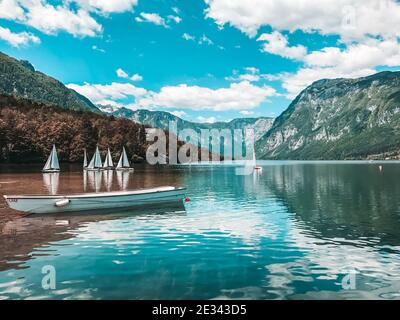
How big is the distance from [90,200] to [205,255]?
2459 cm

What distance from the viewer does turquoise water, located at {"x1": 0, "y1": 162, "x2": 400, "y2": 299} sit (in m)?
18.4

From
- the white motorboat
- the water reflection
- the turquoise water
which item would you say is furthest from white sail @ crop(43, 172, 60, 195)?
the turquoise water

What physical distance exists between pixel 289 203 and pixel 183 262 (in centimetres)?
3591

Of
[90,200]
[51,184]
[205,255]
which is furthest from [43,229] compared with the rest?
[51,184]

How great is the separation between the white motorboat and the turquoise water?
7.41 feet

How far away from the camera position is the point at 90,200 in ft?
148

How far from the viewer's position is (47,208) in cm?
4309

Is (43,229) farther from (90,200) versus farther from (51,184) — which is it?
(51,184)

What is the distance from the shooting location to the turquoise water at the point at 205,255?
18.4 metres

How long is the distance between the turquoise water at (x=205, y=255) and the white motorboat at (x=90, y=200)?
2259mm

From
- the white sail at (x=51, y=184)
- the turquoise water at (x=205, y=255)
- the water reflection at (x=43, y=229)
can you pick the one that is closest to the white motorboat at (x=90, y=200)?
the water reflection at (x=43, y=229)

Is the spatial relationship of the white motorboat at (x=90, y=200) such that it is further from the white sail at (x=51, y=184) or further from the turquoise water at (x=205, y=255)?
the white sail at (x=51, y=184)
